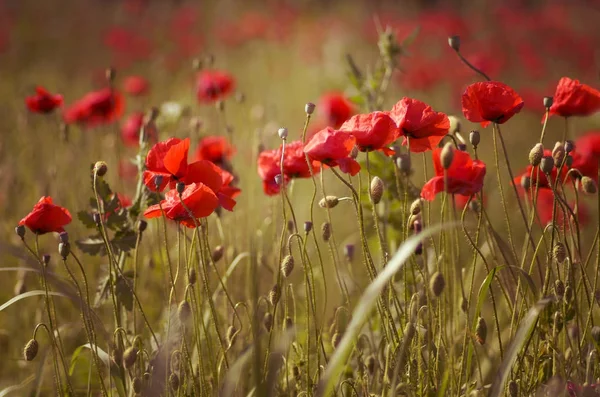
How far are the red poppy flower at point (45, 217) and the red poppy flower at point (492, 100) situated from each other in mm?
836

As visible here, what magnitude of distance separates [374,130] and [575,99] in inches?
19.2

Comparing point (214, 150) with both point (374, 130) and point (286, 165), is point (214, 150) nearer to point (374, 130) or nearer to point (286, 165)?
point (286, 165)

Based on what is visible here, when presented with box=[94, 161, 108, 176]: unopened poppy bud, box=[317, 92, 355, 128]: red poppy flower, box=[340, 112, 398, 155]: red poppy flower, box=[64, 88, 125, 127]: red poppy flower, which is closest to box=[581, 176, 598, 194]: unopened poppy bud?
box=[340, 112, 398, 155]: red poppy flower

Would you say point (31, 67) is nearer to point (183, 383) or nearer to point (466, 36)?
point (466, 36)

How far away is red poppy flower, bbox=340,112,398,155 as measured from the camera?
1282 mm

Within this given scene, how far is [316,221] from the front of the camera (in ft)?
10.5

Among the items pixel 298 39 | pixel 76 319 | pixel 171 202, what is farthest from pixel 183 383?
pixel 298 39

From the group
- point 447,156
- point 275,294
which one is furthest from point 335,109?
point 447,156

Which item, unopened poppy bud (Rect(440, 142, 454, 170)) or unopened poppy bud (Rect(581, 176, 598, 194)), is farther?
unopened poppy bud (Rect(581, 176, 598, 194))

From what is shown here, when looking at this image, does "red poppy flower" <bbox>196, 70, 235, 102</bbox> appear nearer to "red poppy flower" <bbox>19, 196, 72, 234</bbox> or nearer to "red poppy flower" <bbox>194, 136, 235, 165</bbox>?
"red poppy flower" <bbox>194, 136, 235, 165</bbox>

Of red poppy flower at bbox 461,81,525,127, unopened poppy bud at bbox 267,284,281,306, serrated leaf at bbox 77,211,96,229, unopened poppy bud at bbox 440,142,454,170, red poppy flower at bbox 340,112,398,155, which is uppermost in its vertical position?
red poppy flower at bbox 461,81,525,127

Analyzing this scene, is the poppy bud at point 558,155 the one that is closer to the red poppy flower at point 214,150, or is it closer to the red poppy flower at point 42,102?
the red poppy flower at point 214,150

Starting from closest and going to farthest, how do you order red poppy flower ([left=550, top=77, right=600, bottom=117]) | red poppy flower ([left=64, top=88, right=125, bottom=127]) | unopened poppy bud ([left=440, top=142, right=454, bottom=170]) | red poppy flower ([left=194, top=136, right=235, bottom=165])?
unopened poppy bud ([left=440, top=142, right=454, bottom=170]) < red poppy flower ([left=550, top=77, right=600, bottom=117]) < red poppy flower ([left=194, top=136, right=235, bottom=165]) < red poppy flower ([left=64, top=88, right=125, bottom=127])

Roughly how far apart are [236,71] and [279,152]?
4255 millimetres
